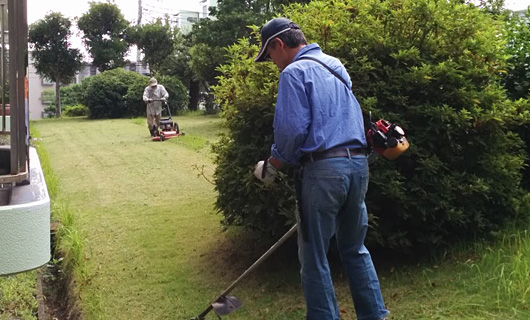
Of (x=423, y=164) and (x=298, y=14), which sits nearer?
(x=423, y=164)

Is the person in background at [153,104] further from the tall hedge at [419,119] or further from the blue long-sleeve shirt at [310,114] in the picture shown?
the blue long-sleeve shirt at [310,114]

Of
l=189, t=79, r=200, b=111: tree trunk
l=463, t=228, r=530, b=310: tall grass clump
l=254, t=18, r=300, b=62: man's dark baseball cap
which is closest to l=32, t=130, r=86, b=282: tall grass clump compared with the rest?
l=254, t=18, r=300, b=62: man's dark baseball cap

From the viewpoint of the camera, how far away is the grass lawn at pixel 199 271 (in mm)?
3713

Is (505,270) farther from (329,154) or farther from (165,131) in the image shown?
(165,131)

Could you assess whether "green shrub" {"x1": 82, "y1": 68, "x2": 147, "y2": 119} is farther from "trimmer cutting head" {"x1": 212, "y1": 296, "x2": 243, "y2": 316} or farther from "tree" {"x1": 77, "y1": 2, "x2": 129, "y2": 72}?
"trimmer cutting head" {"x1": 212, "y1": 296, "x2": 243, "y2": 316}

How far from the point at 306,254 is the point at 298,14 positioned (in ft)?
7.82

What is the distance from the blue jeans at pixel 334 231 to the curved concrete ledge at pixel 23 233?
137 centimetres

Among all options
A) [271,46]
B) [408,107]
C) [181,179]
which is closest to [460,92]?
[408,107]

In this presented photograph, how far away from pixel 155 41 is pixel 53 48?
5.60m

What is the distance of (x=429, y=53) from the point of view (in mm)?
4371

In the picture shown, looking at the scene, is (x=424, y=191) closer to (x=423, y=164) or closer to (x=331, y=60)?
(x=423, y=164)

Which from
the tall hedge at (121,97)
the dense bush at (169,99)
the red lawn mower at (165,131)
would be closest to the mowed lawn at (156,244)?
the red lawn mower at (165,131)


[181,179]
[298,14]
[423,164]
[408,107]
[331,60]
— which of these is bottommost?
[181,179]

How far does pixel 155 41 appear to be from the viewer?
32.3 metres
